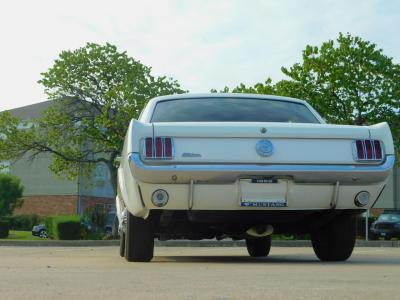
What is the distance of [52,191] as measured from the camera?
62.7 metres

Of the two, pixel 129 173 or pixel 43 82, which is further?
pixel 43 82

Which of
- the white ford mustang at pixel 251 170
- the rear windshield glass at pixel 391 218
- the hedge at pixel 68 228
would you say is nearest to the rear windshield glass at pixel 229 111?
the white ford mustang at pixel 251 170

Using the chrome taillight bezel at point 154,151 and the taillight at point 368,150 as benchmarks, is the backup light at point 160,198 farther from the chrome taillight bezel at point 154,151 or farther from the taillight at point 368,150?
the taillight at point 368,150

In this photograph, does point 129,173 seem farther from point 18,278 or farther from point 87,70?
point 87,70

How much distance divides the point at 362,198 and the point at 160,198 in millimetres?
1890

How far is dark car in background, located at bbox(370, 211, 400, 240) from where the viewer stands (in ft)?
104

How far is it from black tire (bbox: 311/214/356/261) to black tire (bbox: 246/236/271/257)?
2.39 meters

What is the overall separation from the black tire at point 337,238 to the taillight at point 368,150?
90cm

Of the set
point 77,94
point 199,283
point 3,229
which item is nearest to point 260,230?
point 199,283

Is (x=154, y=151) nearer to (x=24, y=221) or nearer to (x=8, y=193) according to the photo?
(x=8, y=193)

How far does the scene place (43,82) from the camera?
37.4 metres

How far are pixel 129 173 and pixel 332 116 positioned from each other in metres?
23.6

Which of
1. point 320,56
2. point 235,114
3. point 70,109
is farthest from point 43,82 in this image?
point 235,114

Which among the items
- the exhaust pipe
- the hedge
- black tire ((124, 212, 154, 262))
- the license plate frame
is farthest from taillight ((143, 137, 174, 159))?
the hedge
